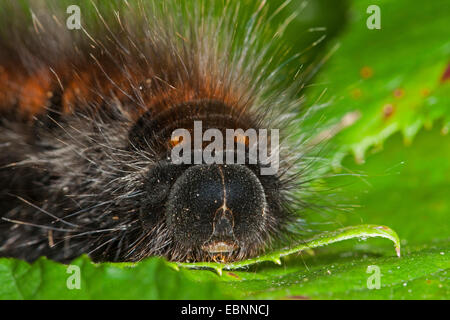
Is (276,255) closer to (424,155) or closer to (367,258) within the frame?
(367,258)

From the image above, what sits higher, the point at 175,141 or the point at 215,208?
the point at 175,141

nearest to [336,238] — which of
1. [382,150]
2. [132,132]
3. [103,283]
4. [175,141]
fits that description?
[175,141]

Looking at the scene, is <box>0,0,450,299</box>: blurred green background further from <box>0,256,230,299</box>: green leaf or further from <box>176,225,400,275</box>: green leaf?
<box>0,256,230,299</box>: green leaf

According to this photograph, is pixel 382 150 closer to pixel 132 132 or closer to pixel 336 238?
pixel 132 132

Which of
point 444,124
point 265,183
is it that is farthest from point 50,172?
point 444,124

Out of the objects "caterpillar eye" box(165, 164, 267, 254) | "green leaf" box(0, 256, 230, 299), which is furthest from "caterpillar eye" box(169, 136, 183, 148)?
"green leaf" box(0, 256, 230, 299)

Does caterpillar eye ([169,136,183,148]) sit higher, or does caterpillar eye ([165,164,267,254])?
caterpillar eye ([169,136,183,148])
